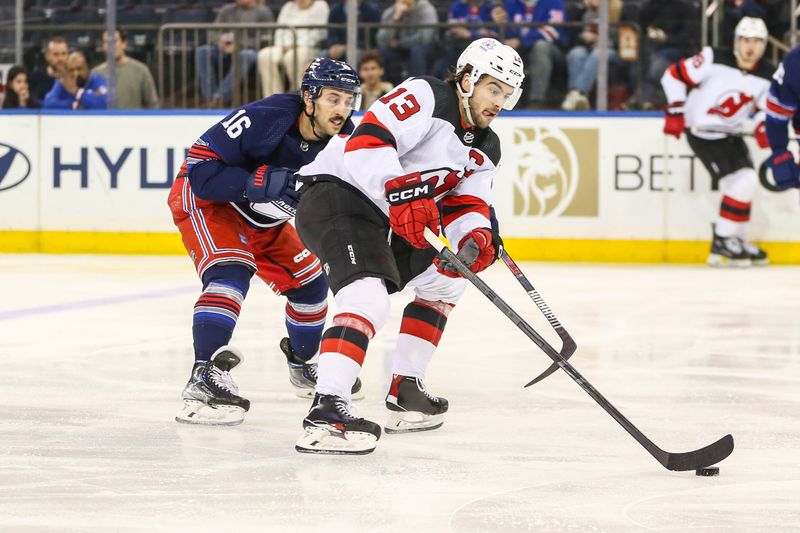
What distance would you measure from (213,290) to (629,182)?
5.27 meters

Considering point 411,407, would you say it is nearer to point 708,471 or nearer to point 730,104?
point 708,471

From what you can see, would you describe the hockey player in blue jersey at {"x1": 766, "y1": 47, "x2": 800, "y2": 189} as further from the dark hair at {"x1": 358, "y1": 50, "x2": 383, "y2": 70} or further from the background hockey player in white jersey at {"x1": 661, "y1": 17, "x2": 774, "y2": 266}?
the dark hair at {"x1": 358, "y1": 50, "x2": 383, "y2": 70}

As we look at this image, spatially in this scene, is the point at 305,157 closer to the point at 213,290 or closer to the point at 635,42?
the point at 213,290

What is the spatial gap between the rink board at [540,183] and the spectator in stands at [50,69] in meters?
0.45

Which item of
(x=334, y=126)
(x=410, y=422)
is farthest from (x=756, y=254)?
(x=410, y=422)

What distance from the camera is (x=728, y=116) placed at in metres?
8.73

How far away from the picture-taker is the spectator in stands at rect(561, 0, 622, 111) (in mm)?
8883

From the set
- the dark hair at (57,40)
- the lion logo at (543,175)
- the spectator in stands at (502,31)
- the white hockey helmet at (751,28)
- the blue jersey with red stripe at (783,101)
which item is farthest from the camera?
the dark hair at (57,40)

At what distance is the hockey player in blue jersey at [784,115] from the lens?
24.4ft

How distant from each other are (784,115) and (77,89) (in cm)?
449

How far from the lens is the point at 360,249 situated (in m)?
3.49

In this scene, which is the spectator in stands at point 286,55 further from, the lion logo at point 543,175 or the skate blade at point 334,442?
the skate blade at point 334,442

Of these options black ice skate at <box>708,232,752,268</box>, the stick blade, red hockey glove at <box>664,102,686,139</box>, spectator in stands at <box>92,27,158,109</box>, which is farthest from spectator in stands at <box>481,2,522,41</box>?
the stick blade

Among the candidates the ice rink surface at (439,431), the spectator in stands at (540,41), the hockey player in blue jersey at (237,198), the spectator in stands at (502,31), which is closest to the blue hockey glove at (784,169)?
the ice rink surface at (439,431)
